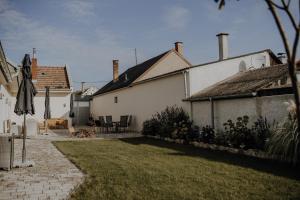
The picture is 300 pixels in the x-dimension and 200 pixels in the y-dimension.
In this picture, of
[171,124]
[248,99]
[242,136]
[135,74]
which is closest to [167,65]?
[135,74]

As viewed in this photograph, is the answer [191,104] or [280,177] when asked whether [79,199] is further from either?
[191,104]

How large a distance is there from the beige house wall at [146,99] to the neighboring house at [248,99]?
1.36m

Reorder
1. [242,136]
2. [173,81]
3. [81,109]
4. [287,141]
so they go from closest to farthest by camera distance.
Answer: [287,141], [242,136], [173,81], [81,109]

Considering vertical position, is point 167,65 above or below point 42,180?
above

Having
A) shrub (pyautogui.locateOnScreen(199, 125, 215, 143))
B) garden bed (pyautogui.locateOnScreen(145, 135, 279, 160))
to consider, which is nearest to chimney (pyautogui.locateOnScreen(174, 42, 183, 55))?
garden bed (pyautogui.locateOnScreen(145, 135, 279, 160))

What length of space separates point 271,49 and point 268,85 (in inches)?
320

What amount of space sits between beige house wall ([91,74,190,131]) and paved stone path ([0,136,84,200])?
8.71 m

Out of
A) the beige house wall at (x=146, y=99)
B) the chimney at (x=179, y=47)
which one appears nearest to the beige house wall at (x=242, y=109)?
the beige house wall at (x=146, y=99)

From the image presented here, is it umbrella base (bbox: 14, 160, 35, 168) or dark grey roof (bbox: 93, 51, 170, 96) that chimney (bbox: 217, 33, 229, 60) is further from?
umbrella base (bbox: 14, 160, 35, 168)

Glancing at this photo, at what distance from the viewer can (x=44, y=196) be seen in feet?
20.3

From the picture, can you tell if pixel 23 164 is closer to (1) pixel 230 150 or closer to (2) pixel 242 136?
(1) pixel 230 150

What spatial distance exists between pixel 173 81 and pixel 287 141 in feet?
31.6

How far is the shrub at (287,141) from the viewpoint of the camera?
878 centimetres

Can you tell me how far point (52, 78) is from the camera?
99.7ft
